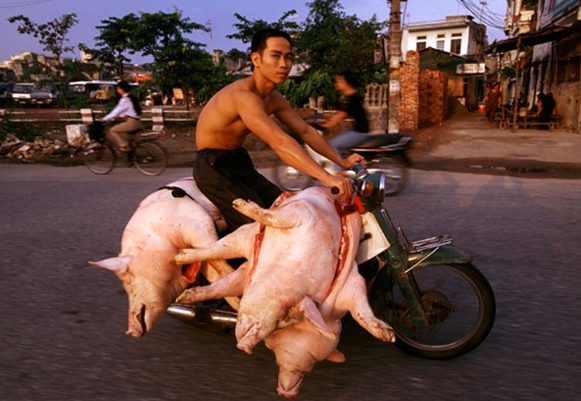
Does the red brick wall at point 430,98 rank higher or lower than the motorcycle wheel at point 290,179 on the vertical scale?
higher

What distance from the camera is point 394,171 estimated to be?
269 inches

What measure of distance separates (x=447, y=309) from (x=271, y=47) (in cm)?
174

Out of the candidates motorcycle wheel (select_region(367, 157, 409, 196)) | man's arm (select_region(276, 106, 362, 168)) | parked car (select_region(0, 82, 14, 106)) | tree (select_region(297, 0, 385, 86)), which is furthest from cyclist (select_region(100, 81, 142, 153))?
parked car (select_region(0, 82, 14, 106))

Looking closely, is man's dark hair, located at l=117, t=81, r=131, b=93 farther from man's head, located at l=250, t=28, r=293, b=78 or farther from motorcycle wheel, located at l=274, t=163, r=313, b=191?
man's head, located at l=250, t=28, r=293, b=78

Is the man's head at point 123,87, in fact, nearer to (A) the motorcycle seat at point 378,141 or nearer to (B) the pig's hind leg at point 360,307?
(A) the motorcycle seat at point 378,141

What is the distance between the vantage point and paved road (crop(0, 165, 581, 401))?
2.30m

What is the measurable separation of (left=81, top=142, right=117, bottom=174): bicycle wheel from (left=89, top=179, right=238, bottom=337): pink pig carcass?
7245mm

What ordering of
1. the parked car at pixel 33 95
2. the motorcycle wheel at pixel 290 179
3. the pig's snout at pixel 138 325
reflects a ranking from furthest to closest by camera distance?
1. the parked car at pixel 33 95
2. the motorcycle wheel at pixel 290 179
3. the pig's snout at pixel 138 325

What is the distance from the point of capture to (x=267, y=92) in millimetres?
2697

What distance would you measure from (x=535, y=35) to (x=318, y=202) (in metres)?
15.5

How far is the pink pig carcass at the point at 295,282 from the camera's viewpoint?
6.17 ft

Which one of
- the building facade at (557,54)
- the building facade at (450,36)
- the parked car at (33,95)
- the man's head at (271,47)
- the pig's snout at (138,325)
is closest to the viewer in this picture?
the pig's snout at (138,325)

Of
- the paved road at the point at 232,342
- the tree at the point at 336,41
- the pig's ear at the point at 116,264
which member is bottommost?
the paved road at the point at 232,342

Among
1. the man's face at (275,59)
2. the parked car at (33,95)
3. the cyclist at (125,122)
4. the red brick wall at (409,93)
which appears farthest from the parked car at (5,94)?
the man's face at (275,59)
